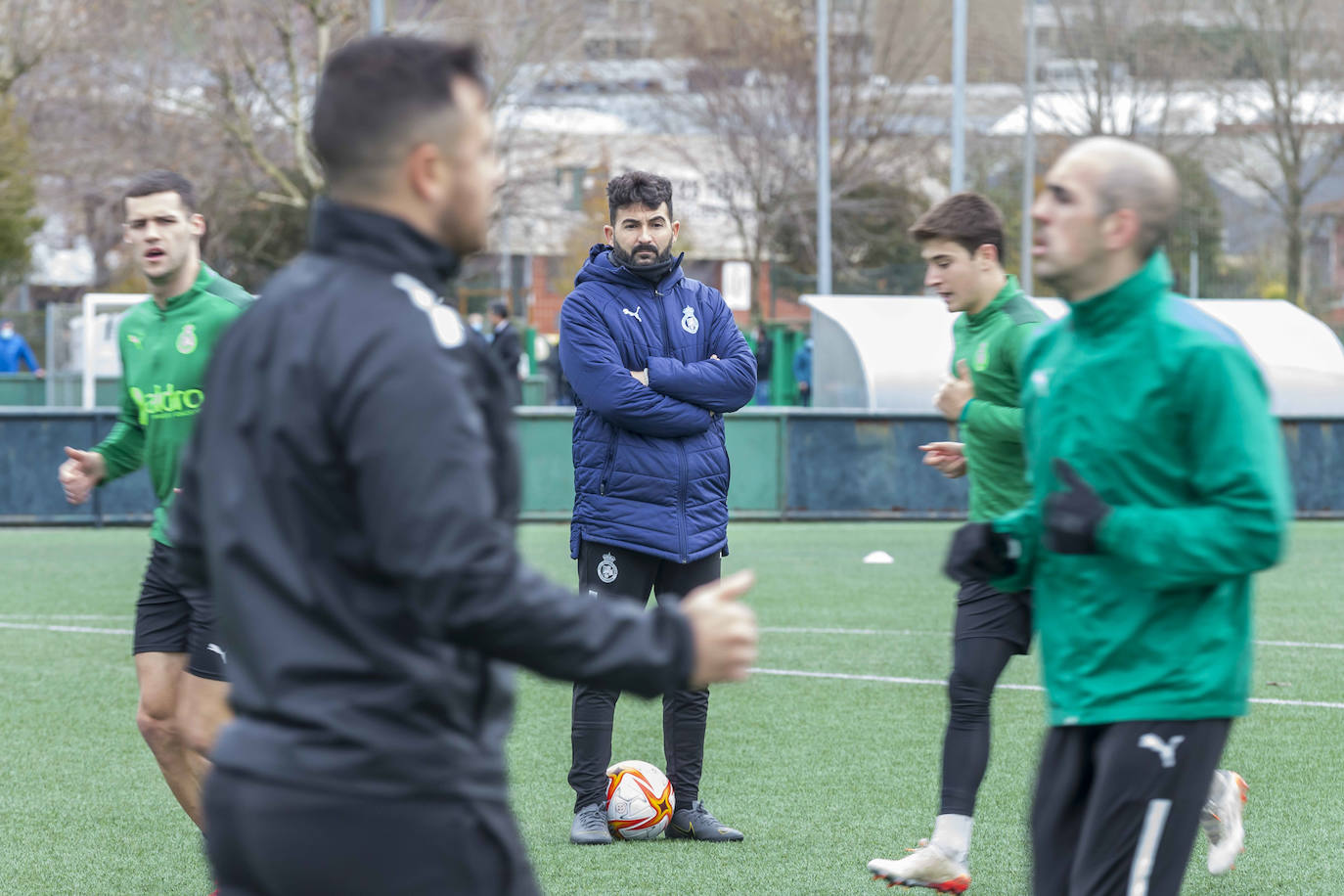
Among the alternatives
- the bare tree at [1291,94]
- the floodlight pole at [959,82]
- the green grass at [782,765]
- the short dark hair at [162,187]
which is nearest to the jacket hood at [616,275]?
the short dark hair at [162,187]

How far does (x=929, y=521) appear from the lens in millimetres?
18828

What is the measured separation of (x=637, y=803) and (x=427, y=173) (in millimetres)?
4134

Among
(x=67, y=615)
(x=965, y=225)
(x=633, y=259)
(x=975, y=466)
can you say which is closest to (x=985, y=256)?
(x=965, y=225)

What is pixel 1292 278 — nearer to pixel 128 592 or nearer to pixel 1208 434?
pixel 128 592

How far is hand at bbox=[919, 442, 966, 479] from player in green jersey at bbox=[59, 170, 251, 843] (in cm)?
219

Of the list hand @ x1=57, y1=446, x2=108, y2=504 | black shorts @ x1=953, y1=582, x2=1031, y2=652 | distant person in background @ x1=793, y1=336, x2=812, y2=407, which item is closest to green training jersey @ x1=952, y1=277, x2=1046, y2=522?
black shorts @ x1=953, y1=582, x2=1031, y2=652

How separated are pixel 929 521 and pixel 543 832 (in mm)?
12984

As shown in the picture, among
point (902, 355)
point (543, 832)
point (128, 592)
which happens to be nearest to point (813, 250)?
point (902, 355)

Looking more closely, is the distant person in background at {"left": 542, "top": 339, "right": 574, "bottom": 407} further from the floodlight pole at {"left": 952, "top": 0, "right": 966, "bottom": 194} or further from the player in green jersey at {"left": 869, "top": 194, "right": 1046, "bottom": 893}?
the player in green jersey at {"left": 869, "top": 194, "right": 1046, "bottom": 893}

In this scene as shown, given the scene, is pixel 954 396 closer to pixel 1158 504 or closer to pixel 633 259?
pixel 1158 504

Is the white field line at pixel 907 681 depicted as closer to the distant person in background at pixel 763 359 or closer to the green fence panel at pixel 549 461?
the green fence panel at pixel 549 461

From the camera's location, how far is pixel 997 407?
506cm

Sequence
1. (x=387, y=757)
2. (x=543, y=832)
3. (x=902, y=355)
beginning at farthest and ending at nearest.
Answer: (x=902, y=355), (x=543, y=832), (x=387, y=757)

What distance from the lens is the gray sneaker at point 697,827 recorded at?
6199mm
